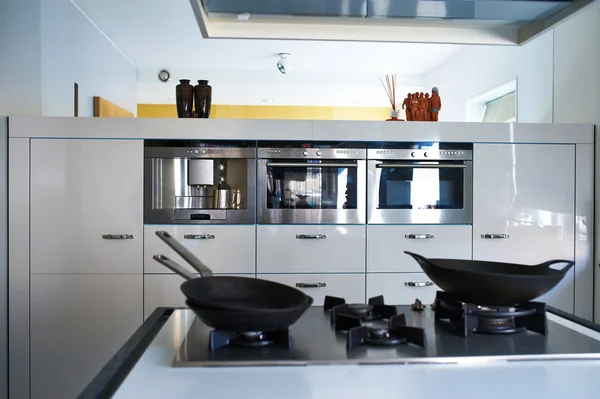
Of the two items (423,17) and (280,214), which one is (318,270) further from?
(423,17)

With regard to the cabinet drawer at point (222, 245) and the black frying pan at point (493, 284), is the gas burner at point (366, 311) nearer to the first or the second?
the black frying pan at point (493, 284)

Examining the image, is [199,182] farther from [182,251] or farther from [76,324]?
[182,251]

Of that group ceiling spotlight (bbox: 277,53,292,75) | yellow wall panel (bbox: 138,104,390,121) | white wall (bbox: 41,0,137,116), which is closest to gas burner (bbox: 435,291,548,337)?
white wall (bbox: 41,0,137,116)

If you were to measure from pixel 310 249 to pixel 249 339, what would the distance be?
1.78m

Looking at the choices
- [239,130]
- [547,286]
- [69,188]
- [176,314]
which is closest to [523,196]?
[239,130]

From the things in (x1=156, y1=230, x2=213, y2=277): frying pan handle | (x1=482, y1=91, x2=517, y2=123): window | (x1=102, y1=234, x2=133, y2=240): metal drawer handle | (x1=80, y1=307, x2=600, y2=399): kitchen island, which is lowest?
(x1=80, y1=307, x2=600, y2=399): kitchen island

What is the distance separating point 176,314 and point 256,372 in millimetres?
519

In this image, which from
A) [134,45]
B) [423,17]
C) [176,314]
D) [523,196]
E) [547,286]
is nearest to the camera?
[547,286]

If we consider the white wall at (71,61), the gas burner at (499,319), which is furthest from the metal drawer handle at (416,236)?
the white wall at (71,61)

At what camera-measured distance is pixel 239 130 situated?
2748 millimetres

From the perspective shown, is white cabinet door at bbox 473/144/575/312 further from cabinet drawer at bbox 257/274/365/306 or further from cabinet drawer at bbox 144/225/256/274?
cabinet drawer at bbox 144/225/256/274

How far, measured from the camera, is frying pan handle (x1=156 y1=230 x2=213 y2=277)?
1.08 meters

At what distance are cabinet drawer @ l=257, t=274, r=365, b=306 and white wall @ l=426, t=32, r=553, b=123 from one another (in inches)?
70.5

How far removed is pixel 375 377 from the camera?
87 cm
